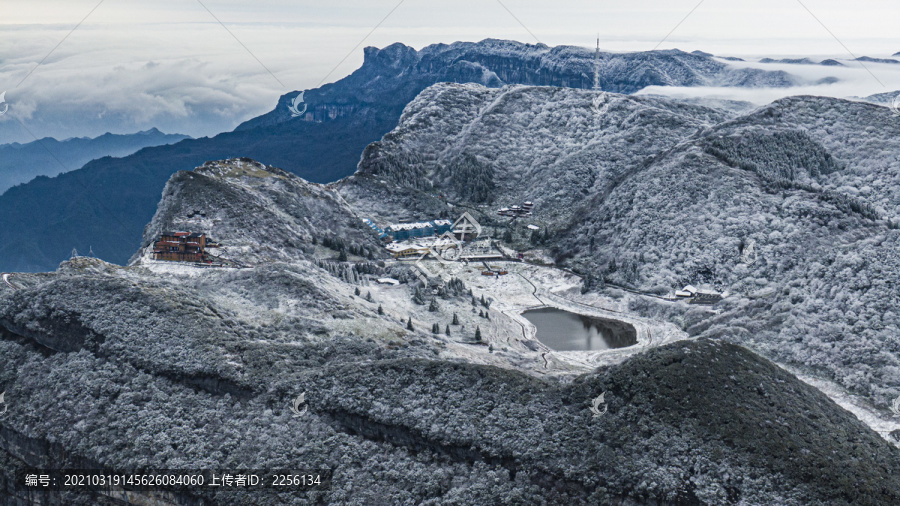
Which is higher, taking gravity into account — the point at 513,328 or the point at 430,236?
the point at 430,236

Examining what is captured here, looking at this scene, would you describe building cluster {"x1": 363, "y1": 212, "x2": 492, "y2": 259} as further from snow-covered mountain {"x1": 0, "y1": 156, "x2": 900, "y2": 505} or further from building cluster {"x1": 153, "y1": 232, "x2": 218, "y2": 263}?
snow-covered mountain {"x1": 0, "y1": 156, "x2": 900, "y2": 505}

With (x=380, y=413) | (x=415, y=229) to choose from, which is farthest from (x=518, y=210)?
(x=380, y=413)

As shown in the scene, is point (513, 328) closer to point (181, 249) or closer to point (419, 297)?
point (419, 297)

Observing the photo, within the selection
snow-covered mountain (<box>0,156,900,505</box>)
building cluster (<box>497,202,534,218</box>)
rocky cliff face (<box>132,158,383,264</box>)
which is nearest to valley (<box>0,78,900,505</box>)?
snow-covered mountain (<box>0,156,900,505</box>)

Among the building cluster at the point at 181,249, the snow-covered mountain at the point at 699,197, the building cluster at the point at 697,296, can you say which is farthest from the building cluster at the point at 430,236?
the building cluster at the point at 697,296

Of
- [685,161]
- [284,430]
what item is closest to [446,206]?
[685,161]

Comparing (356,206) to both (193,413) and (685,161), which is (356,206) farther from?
(193,413)
